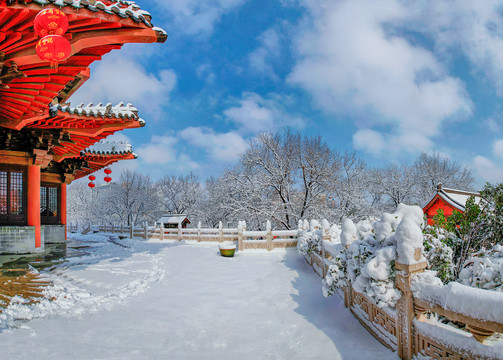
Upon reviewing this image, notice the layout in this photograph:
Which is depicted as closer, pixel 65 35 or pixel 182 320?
pixel 65 35

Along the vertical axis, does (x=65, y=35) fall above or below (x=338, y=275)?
above

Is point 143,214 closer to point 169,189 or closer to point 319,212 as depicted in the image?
point 169,189

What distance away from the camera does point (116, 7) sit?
4762 mm

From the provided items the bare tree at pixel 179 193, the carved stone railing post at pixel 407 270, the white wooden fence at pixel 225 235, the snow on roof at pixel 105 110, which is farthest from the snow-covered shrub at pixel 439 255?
the bare tree at pixel 179 193

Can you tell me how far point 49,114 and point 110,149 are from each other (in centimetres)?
641

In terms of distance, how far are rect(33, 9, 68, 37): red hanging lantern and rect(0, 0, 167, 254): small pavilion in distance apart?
12.9 inches

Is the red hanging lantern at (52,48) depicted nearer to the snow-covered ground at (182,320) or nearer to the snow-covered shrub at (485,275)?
the snow-covered ground at (182,320)

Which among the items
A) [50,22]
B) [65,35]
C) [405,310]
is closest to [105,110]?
[65,35]

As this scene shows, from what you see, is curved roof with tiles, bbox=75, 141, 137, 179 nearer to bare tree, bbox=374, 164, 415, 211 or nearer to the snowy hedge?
the snowy hedge

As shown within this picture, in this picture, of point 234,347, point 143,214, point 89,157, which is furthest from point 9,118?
point 143,214

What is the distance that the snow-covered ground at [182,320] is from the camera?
3811mm

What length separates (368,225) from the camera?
A: 462cm

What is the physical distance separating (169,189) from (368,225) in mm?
35142

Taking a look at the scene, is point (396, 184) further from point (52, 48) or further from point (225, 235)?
point (52, 48)
